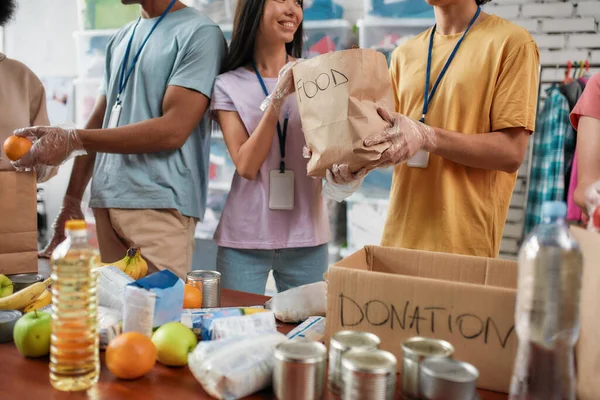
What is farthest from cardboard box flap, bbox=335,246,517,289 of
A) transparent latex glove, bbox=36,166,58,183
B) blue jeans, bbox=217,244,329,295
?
transparent latex glove, bbox=36,166,58,183

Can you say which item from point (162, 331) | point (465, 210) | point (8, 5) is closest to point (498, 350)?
point (162, 331)

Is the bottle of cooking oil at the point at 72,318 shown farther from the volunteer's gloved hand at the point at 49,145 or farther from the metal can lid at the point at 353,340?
the volunteer's gloved hand at the point at 49,145

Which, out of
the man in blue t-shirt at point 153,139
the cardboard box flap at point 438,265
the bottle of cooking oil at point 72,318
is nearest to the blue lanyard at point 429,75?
the cardboard box flap at point 438,265

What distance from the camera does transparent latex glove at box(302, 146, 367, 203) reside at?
132 cm

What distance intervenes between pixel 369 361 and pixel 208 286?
0.56 metres

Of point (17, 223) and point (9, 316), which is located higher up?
point (17, 223)

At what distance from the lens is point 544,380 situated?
2.40ft

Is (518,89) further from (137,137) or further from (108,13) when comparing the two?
(108,13)

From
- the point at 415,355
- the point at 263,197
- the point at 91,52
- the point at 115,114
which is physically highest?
the point at 91,52

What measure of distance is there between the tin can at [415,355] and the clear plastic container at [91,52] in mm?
3114

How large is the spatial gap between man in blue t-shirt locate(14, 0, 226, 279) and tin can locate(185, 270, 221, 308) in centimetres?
56

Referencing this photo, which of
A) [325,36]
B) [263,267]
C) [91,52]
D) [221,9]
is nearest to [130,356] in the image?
[263,267]

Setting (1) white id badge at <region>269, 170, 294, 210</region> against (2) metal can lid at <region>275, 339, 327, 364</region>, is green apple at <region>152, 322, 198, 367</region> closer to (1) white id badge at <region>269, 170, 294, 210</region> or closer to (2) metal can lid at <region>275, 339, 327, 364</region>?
(2) metal can lid at <region>275, 339, 327, 364</region>

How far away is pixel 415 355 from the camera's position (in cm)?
78
